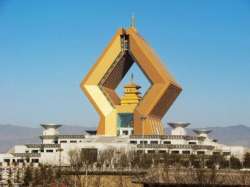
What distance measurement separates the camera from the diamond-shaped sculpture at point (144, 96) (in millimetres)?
89125

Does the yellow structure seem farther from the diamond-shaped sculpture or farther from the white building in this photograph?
the white building

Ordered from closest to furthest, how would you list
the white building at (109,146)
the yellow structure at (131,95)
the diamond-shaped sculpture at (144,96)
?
1. the white building at (109,146)
2. the diamond-shaped sculpture at (144,96)
3. the yellow structure at (131,95)

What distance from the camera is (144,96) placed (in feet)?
295

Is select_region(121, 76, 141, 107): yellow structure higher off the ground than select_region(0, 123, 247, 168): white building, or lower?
higher

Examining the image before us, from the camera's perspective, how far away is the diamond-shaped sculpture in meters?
89.1

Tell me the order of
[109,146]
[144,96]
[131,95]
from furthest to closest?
[131,95]
[144,96]
[109,146]

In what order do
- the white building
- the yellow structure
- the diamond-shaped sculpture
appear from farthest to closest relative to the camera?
the yellow structure → the diamond-shaped sculpture → the white building

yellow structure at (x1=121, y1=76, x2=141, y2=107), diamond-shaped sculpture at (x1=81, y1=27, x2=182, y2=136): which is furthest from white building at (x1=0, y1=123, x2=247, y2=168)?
yellow structure at (x1=121, y1=76, x2=141, y2=107)

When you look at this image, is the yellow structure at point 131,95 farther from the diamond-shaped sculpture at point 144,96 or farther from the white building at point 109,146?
the white building at point 109,146

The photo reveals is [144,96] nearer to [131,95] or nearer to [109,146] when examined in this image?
[131,95]

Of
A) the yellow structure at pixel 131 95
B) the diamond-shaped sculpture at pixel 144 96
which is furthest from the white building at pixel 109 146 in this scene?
the yellow structure at pixel 131 95

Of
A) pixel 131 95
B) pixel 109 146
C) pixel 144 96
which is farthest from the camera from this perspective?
pixel 131 95

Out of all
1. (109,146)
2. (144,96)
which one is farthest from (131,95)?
(109,146)

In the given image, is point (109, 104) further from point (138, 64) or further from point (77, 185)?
point (77, 185)
